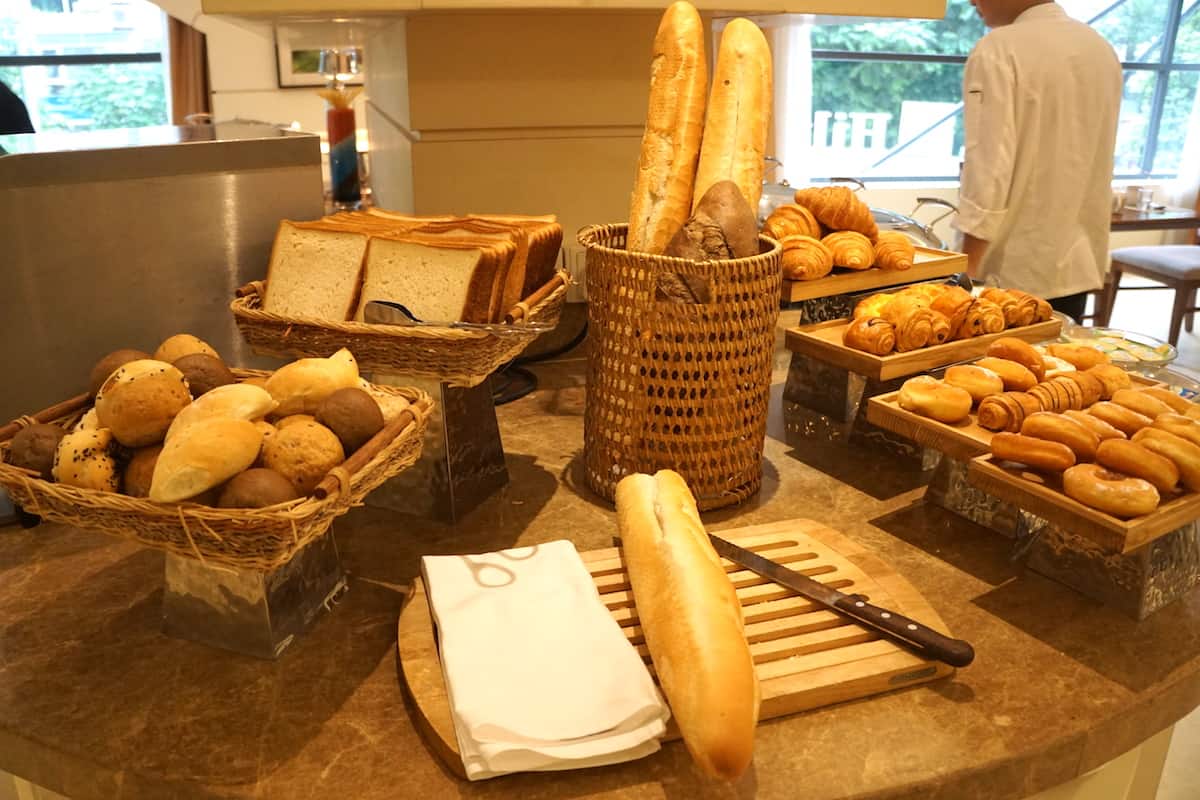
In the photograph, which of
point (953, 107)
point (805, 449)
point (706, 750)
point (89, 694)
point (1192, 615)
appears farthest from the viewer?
point (953, 107)

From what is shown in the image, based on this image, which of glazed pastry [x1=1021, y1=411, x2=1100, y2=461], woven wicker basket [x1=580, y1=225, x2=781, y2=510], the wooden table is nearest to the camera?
glazed pastry [x1=1021, y1=411, x2=1100, y2=461]

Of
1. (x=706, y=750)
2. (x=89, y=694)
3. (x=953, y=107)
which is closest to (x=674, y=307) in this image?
(x=706, y=750)

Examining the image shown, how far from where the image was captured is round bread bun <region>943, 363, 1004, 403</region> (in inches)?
36.8

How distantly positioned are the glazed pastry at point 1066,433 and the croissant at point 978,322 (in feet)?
1.03

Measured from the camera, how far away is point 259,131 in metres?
1.23

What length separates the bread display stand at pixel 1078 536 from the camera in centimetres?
75

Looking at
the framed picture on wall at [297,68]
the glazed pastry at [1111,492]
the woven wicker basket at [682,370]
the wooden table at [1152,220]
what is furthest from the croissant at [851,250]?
the framed picture on wall at [297,68]

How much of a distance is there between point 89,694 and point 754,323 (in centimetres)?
68

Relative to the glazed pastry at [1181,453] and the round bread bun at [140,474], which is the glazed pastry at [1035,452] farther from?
the round bread bun at [140,474]

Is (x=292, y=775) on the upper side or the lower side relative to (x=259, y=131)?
lower

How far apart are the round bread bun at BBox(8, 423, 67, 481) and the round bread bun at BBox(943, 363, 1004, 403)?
83 cm

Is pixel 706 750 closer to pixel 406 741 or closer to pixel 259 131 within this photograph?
pixel 406 741

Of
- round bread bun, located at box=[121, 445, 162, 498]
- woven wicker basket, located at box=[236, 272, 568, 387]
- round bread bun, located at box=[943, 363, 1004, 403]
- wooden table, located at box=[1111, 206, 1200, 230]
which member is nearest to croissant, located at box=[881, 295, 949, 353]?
round bread bun, located at box=[943, 363, 1004, 403]

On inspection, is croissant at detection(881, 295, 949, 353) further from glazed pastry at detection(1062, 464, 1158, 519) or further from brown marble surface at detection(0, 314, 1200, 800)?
glazed pastry at detection(1062, 464, 1158, 519)
